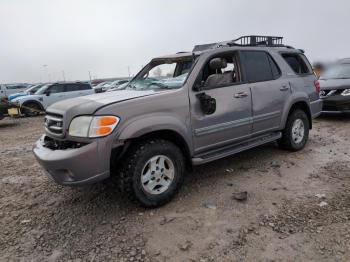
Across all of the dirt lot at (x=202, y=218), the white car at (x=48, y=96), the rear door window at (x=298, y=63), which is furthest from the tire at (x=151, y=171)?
the white car at (x=48, y=96)

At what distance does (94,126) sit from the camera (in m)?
2.98

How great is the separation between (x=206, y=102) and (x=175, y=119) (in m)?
0.52

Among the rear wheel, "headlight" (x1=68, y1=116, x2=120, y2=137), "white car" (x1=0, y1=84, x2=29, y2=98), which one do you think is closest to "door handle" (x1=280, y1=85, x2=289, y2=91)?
"headlight" (x1=68, y1=116, x2=120, y2=137)

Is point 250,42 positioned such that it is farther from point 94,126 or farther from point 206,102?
point 94,126

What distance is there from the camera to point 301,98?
5137 mm

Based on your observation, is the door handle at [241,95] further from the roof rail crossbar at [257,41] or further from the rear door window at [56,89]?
the rear door window at [56,89]

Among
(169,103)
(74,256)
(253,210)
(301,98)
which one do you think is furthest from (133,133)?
(301,98)

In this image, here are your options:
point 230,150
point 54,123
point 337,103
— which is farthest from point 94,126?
point 337,103

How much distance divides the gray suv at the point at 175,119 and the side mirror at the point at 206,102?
1 cm

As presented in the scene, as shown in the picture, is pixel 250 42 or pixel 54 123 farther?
pixel 250 42

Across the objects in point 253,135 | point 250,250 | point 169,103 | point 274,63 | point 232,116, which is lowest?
point 250,250

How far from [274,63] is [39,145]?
3727 millimetres

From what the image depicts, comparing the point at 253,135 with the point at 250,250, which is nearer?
the point at 250,250

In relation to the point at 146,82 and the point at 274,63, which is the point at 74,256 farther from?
the point at 274,63
